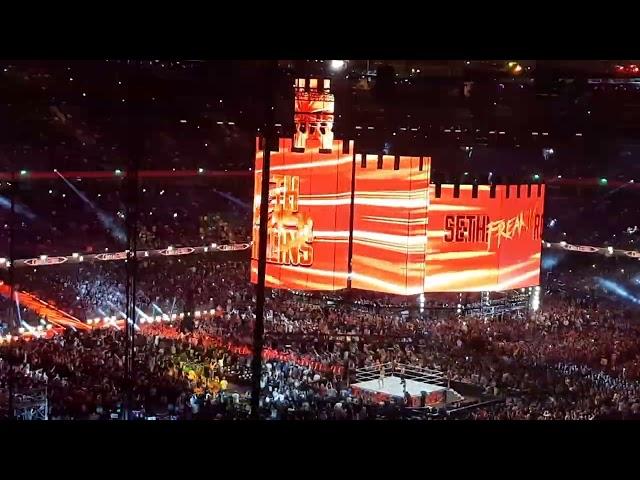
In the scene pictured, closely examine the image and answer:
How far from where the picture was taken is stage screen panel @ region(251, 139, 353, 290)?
556cm

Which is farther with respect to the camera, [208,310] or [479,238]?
[208,310]

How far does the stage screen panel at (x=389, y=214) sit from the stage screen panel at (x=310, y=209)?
0.09m

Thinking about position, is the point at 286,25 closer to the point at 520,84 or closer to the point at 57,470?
the point at 57,470

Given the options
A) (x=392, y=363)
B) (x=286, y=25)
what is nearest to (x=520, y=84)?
(x=392, y=363)

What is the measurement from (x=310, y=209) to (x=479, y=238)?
121 cm

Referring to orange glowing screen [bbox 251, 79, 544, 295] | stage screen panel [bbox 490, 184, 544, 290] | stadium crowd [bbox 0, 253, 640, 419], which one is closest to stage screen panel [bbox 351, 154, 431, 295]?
orange glowing screen [bbox 251, 79, 544, 295]

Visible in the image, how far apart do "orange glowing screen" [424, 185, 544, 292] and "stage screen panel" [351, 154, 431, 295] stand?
0.33 feet

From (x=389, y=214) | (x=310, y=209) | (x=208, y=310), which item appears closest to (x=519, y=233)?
(x=389, y=214)

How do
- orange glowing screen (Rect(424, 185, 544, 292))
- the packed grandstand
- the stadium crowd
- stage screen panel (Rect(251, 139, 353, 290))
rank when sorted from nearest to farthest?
the stadium crowd, the packed grandstand, stage screen panel (Rect(251, 139, 353, 290)), orange glowing screen (Rect(424, 185, 544, 292))

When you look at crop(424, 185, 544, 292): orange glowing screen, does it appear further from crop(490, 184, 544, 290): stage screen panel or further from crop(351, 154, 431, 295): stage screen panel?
crop(351, 154, 431, 295): stage screen panel

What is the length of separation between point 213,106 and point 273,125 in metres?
0.52

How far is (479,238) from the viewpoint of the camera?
5.77m

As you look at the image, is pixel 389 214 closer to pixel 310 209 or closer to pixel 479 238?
pixel 310 209

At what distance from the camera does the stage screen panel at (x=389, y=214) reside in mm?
5625
